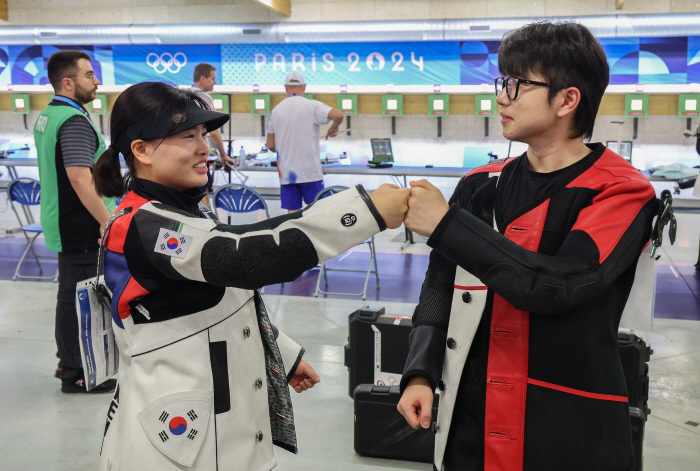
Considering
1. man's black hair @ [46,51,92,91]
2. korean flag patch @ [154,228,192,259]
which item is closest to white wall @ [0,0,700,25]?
man's black hair @ [46,51,92,91]

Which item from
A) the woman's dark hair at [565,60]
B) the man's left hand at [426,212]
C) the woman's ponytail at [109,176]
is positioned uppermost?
the woman's dark hair at [565,60]

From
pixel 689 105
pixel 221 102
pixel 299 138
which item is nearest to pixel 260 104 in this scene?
pixel 221 102

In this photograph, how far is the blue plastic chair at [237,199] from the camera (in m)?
5.08

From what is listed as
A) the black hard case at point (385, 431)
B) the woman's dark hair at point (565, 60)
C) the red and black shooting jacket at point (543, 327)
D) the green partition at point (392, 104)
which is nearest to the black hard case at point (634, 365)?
the black hard case at point (385, 431)

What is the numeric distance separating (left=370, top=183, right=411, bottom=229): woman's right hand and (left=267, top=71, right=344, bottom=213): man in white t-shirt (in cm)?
465

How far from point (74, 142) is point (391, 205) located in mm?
2416

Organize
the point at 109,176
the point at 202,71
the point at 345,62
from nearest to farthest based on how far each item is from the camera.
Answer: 1. the point at 109,176
2. the point at 202,71
3. the point at 345,62

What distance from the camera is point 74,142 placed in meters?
2.99

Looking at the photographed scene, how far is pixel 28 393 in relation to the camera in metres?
3.30

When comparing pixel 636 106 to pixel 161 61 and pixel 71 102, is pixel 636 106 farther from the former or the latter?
pixel 71 102

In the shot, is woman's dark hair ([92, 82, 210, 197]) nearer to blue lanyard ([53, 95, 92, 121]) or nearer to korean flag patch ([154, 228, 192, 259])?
korean flag patch ([154, 228, 192, 259])

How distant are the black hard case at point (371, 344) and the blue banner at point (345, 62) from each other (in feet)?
18.3

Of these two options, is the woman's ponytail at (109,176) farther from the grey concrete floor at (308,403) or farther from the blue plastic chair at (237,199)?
the blue plastic chair at (237,199)

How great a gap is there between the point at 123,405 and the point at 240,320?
0.96 feet
